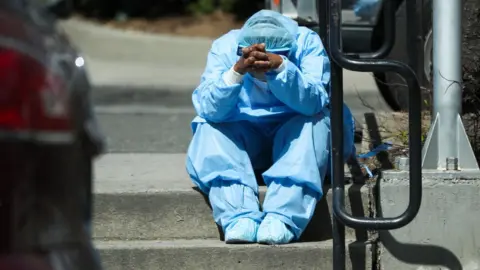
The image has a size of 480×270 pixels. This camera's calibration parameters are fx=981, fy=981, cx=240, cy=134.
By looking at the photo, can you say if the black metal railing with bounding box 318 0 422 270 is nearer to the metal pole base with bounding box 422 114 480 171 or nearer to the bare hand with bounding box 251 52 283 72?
the bare hand with bounding box 251 52 283 72

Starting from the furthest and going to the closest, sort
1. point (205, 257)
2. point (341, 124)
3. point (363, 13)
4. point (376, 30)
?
point (363, 13) → point (376, 30) → point (205, 257) → point (341, 124)

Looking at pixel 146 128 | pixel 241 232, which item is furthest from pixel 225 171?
pixel 146 128

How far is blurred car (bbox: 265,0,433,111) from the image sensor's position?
5.38 meters

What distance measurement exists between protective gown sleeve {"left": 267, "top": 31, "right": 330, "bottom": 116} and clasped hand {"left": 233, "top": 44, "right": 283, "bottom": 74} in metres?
0.03

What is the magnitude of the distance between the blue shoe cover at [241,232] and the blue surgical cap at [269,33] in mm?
735

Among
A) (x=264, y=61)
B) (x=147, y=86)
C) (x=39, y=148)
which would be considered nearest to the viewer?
(x=39, y=148)

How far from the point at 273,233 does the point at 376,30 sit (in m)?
3.16

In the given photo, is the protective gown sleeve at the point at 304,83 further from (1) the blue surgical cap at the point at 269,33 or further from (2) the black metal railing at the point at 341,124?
(2) the black metal railing at the point at 341,124

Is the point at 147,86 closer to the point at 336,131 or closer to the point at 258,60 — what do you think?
the point at 258,60

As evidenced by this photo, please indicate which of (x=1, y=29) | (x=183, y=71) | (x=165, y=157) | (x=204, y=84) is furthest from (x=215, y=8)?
(x=1, y=29)

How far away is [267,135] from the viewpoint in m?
4.33

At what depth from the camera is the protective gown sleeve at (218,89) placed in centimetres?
402

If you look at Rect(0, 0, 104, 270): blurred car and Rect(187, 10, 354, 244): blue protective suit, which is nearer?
Rect(0, 0, 104, 270): blurred car

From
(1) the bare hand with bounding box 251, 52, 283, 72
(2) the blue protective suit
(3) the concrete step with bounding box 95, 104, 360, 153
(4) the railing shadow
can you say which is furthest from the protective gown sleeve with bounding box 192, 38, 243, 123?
(3) the concrete step with bounding box 95, 104, 360, 153
